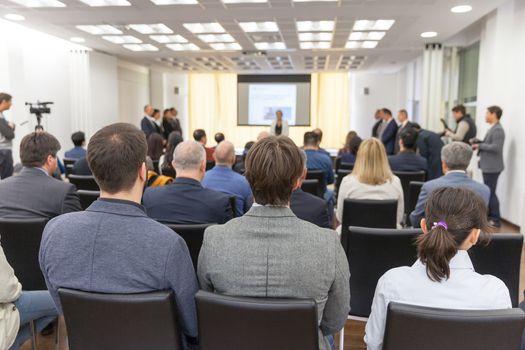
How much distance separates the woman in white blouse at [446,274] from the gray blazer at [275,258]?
0.55ft

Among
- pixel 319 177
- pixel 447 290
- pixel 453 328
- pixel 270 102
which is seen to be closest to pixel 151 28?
pixel 319 177

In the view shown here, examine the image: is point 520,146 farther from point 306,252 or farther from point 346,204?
point 306,252

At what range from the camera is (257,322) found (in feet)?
4.01

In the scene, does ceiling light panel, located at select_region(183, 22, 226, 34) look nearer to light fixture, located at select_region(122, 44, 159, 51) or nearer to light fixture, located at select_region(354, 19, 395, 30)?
light fixture, located at select_region(122, 44, 159, 51)

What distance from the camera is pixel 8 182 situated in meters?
2.55

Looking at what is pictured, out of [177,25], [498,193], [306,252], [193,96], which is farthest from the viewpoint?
[193,96]

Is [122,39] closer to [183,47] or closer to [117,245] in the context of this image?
[183,47]

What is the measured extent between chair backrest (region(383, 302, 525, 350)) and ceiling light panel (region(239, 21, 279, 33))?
6.60 m

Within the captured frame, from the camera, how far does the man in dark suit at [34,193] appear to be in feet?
8.25

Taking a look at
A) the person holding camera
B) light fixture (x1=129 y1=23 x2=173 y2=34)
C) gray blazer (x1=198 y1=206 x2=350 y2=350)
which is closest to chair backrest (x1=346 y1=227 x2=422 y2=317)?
gray blazer (x1=198 y1=206 x2=350 y2=350)

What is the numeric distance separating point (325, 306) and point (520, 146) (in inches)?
205

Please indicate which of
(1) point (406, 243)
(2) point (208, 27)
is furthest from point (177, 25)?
(1) point (406, 243)

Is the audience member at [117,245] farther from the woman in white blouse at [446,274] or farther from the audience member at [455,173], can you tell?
the audience member at [455,173]

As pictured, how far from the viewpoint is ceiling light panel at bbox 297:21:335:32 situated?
7.24 metres
